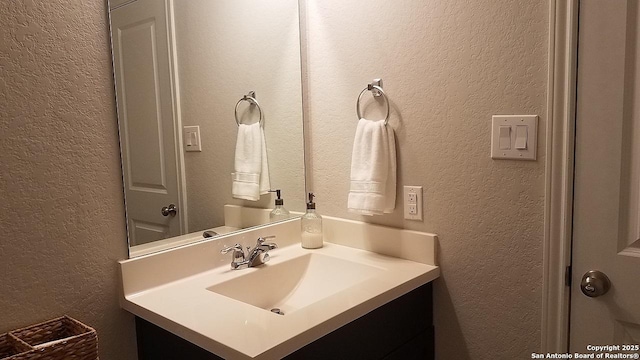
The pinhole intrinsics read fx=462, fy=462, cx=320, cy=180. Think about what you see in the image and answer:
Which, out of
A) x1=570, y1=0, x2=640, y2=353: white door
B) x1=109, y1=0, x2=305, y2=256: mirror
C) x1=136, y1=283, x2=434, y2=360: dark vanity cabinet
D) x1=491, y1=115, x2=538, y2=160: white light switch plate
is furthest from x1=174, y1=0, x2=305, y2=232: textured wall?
x1=570, y1=0, x2=640, y2=353: white door

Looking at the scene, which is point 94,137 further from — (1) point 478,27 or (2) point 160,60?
(1) point 478,27

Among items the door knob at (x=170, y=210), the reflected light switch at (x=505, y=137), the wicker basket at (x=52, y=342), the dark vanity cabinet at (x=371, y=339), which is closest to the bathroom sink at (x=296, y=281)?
the dark vanity cabinet at (x=371, y=339)

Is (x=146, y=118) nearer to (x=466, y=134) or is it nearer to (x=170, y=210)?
(x=170, y=210)

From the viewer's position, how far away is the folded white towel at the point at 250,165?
1658 millimetres

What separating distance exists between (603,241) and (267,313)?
0.86 m

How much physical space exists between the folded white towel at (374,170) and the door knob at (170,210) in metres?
0.58

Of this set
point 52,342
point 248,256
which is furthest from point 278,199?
point 52,342

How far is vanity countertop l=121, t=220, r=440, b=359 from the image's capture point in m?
1.00

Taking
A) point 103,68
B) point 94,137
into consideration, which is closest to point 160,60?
point 103,68

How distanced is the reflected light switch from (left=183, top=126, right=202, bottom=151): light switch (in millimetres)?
940

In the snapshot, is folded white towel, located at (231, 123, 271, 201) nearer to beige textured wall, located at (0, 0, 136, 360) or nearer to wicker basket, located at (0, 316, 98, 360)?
beige textured wall, located at (0, 0, 136, 360)

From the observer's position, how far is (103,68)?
48.2 inches

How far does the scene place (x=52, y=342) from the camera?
1007 mm

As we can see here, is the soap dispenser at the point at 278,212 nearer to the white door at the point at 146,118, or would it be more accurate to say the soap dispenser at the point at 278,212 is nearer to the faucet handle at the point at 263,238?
the faucet handle at the point at 263,238
